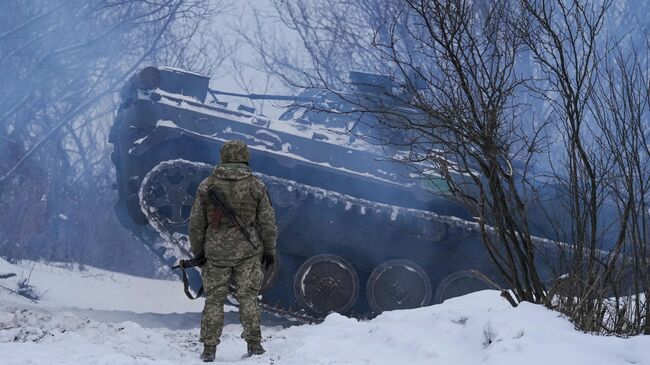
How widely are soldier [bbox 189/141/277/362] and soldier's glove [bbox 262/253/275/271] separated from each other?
0.10 metres

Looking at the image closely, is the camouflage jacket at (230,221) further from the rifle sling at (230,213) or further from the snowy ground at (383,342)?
the snowy ground at (383,342)

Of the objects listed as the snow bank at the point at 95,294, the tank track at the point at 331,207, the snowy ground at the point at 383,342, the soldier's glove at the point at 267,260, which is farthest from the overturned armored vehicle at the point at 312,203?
the soldier's glove at the point at 267,260

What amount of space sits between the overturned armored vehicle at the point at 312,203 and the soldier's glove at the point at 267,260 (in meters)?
5.04

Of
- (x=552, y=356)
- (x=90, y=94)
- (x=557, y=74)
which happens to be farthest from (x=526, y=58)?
(x=552, y=356)

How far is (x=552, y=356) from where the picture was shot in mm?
4324

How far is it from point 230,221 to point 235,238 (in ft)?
0.45

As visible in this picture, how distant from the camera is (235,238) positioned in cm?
641

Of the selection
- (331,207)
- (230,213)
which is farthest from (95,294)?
(230,213)

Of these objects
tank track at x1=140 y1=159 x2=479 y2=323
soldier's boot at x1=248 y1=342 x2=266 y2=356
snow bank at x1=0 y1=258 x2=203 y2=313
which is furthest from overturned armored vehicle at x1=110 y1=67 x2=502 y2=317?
soldier's boot at x1=248 y1=342 x2=266 y2=356

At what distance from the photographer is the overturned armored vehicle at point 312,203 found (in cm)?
1177

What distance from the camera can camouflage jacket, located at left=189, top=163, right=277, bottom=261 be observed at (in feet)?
21.0

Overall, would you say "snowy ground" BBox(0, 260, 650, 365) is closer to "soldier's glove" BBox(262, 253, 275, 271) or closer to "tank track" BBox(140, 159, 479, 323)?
"soldier's glove" BBox(262, 253, 275, 271)

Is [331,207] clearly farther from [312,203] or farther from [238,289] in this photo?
[238,289]

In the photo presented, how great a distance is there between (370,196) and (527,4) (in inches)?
272
